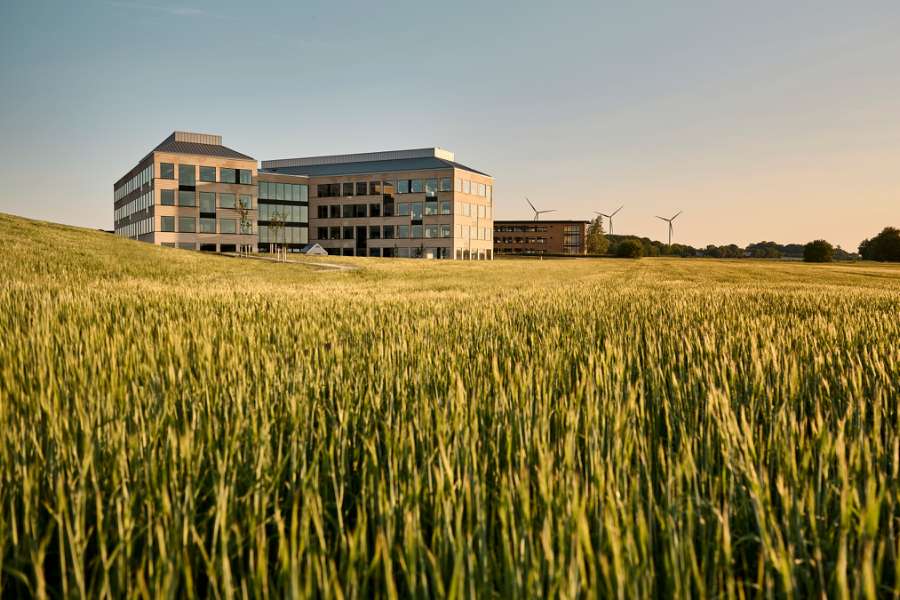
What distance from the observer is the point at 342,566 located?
1114mm

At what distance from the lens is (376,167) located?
307 feet

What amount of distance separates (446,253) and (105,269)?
2824 inches

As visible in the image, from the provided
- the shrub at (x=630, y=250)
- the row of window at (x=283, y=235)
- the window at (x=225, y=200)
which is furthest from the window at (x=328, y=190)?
the shrub at (x=630, y=250)

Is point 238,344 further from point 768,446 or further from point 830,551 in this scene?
point 830,551

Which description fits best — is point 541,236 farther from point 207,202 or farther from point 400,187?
point 207,202

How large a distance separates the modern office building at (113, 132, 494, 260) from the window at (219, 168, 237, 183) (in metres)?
0.14

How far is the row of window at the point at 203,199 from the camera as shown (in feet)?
244

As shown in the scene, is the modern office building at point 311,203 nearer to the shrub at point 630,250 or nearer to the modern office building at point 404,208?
the modern office building at point 404,208

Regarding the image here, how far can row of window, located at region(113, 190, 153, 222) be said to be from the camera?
76625 mm

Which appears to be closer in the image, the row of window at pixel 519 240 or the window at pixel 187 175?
the window at pixel 187 175

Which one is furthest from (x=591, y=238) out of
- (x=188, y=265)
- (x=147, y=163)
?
(x=188, y=265)

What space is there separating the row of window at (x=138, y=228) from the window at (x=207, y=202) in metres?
6.85

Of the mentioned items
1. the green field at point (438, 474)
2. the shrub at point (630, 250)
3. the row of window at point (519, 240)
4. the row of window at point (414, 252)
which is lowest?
the green field at point (438, 474)

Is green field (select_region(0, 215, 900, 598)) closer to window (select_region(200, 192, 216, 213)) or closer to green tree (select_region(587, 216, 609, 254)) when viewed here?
window (select_region(200, 192, 216, 213))
